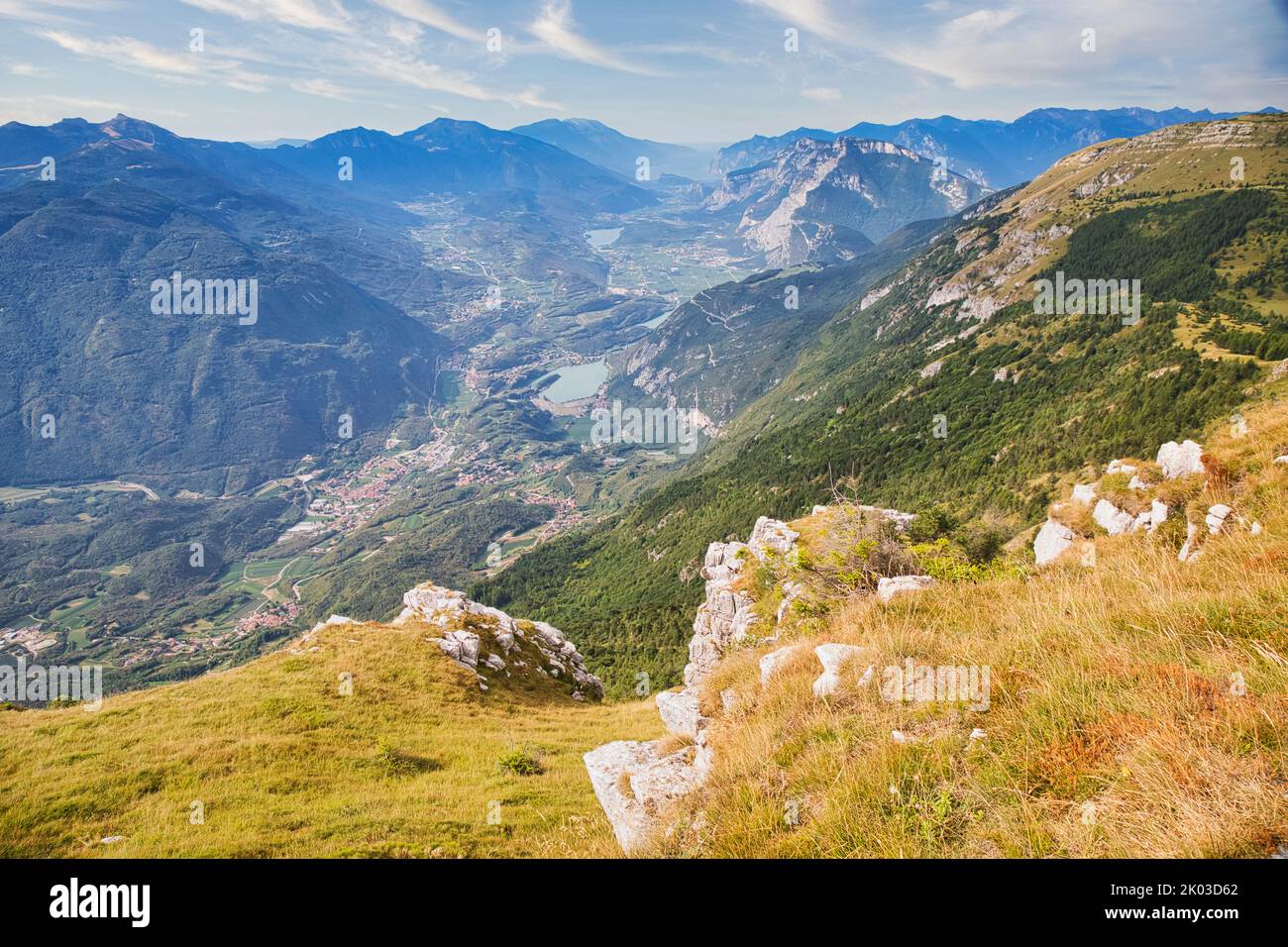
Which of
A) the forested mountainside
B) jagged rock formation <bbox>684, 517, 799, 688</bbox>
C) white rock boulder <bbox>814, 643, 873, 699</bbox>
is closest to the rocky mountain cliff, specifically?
white rock boulder <bbox>814, 643, 873, 699</bbox>

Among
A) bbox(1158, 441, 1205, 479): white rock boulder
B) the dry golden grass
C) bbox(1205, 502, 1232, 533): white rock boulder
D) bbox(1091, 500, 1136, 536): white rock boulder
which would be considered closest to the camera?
the dry golden grass

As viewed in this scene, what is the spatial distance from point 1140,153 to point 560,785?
285m

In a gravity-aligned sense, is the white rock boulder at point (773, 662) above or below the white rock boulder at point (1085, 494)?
below

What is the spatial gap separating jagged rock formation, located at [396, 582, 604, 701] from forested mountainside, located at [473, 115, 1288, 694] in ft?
76.2

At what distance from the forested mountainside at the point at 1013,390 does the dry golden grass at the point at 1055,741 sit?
26.0 m

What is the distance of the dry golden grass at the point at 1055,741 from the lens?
11.6 feet

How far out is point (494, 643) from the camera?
25859 mm

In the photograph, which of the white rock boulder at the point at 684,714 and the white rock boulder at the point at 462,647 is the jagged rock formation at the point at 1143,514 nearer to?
the white rock boulder at the point at 684,714

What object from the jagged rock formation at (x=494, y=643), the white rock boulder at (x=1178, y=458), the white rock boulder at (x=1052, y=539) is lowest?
the jagged rock formation at (x=494, y=643)

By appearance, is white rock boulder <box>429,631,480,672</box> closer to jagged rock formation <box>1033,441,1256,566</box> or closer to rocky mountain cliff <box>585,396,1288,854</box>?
rocky mountain cliff <box>585,396,1288,854</box>

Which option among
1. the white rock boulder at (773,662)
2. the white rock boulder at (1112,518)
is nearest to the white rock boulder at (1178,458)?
the white rock boulder at (1112,518)

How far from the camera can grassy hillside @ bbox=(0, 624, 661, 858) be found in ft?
29.1

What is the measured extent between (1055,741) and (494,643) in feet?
80.6
